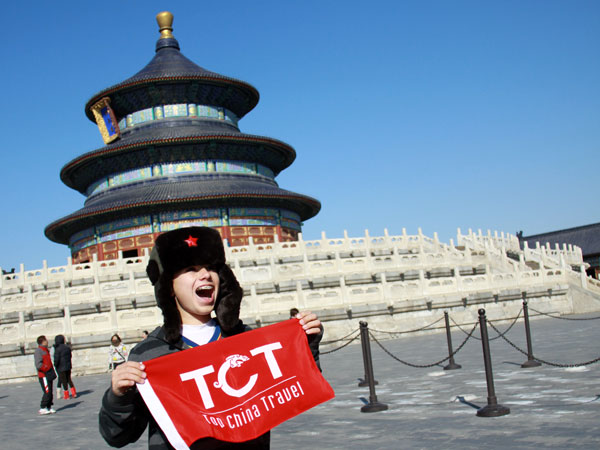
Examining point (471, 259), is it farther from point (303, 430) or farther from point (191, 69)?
point (191, 69)

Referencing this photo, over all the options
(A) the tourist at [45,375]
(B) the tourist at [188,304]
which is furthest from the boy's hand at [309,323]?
(A) the tourist at [45,375]

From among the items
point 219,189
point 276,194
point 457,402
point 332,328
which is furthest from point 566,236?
point 457,402

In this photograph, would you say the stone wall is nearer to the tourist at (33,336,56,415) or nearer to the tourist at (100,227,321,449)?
the tourist at (33,336,56,415)

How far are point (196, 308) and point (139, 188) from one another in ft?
108

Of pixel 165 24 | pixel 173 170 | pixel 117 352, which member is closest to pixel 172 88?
pixel 173 170

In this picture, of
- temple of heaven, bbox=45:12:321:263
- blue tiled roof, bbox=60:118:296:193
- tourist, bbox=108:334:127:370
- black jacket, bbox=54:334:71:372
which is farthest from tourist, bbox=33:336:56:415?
blue tiled roof, bbox=60:118:296:193

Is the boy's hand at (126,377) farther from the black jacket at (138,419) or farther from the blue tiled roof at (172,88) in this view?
the blue tiled roof at (172,88)

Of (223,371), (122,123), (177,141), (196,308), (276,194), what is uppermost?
(122,123)

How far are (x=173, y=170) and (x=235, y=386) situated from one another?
33.6 meters

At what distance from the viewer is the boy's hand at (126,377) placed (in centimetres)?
310

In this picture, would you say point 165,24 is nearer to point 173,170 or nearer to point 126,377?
point 173,170

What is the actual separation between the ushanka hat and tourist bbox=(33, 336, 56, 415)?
27.9ft

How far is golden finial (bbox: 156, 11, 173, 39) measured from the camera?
140 feet

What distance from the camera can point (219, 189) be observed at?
111 ft
